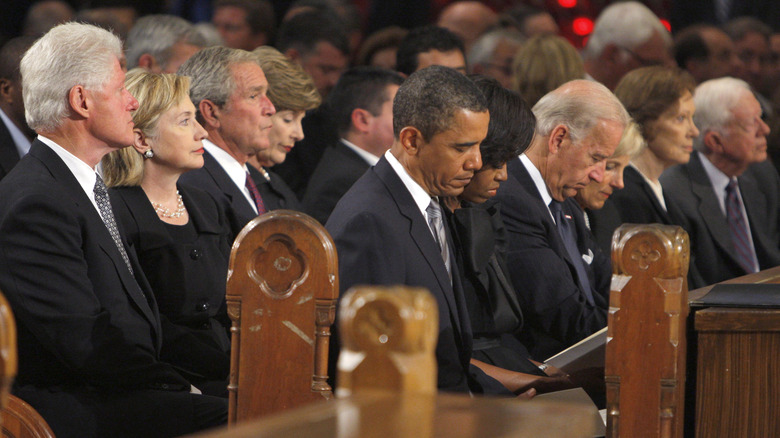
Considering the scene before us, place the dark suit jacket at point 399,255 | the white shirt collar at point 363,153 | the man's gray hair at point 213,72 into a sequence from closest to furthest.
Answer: the dark suit jacket at point 399,255
the man's gray hair at point 213,72
the white shirt collar at point 363,153

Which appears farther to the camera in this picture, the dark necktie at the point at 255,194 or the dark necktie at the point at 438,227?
the dark necktie at the point at 255,194

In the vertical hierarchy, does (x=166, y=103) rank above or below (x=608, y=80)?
below

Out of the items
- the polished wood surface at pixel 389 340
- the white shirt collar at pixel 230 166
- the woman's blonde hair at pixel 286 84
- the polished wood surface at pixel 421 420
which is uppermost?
the woman's blonde hair at pixel 286 84

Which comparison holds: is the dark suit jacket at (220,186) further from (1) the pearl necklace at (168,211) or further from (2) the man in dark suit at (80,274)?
(2) the man in dark suit at (80,274)

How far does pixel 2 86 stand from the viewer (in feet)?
14.8

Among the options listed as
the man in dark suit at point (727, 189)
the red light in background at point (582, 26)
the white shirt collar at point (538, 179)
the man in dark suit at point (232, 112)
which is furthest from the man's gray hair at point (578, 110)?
the red light in background at point (582, 26)

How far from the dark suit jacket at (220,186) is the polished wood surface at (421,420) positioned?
2.44 metres

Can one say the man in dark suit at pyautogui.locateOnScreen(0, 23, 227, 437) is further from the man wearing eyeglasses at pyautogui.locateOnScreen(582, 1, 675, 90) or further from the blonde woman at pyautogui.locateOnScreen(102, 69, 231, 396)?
the man wearing eyeglasses at pyautogui.locateOnScreen(582, 1, 675, 90)

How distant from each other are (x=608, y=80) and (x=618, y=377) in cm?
455

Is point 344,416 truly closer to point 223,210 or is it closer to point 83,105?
point 83,105

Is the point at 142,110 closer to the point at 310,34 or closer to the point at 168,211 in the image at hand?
the point at 168,211

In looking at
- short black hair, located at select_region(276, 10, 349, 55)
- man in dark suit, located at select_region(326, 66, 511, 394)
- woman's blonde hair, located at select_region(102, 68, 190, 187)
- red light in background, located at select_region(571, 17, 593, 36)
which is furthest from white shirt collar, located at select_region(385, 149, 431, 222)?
red light in background, located at select_region(571, 17, 593, 36)

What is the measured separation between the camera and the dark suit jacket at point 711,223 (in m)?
5.09

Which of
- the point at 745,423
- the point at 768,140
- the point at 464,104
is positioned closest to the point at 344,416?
the point at 745,423
